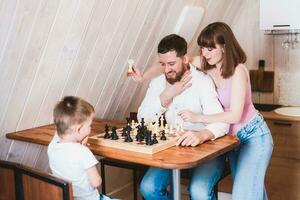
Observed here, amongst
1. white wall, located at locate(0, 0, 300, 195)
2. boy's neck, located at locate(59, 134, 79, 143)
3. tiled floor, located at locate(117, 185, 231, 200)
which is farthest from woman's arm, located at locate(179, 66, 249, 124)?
tiled floor, located at locate(117, 185, 231, 200)

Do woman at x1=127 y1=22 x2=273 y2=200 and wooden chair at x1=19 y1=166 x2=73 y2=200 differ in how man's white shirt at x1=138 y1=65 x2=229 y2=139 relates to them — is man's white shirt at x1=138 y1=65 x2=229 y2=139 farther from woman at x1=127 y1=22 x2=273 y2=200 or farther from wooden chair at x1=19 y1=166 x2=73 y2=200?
wooden chair at x1=19 y1=166 x2=73 y2=200

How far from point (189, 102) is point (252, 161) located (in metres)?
0.49

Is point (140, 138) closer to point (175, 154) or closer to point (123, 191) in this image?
point (175, 154)

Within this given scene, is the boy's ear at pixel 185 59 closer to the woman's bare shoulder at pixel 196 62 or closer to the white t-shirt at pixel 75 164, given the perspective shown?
the woman's bare shoulder at pixel 196 62

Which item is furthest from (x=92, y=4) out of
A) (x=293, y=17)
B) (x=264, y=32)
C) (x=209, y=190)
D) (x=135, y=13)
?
(x=264, y=32)

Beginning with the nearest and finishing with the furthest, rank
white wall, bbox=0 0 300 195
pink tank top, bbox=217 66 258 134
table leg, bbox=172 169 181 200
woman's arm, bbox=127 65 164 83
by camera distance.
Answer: table leg, bbox=172 169 181 200, white wall, bbox=0 0 300 195, pink tank top, bbox=217 66 258 134, woman's arm, bbox=127 65 164 83

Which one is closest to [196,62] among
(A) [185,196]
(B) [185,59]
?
(B) [185,59]

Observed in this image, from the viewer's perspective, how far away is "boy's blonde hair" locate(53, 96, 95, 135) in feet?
6.64

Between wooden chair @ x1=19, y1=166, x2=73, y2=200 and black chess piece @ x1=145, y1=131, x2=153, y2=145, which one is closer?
wooden chair @ x1=19, y1=166, x2=73, y2=200

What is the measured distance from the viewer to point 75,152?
1989mm

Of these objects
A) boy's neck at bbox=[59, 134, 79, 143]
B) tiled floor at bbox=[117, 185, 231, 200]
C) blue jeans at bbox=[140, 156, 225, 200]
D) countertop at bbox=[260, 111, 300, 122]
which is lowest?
tiled floor at bbox=[117, 185, 231, 200]

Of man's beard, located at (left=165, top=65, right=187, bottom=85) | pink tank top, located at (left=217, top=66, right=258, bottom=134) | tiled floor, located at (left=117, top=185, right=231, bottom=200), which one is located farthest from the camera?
tiled floor, located at (left=117, top=185, right=231, bottom=200)

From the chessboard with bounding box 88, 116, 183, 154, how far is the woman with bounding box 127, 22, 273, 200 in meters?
0.15

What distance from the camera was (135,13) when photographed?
9.05ft
